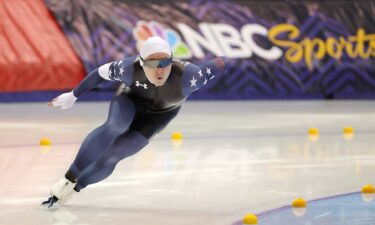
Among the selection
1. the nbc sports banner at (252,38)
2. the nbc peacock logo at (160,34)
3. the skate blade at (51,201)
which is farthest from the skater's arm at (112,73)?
the nbc peacock logo at (160,34)

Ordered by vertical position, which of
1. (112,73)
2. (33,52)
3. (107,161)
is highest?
(112,73)

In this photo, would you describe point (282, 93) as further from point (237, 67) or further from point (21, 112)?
point (21, 112)

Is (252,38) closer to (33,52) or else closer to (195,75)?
(33,52)

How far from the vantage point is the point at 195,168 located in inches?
295

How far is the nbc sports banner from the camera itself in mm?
15297

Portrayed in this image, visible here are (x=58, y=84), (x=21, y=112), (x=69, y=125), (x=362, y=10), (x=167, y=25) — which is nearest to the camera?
(x=69, y=125)

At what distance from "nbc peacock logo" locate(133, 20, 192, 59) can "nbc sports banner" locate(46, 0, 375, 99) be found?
2cm

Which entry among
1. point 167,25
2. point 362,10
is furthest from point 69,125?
point 362,10

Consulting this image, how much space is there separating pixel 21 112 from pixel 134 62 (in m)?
7.40

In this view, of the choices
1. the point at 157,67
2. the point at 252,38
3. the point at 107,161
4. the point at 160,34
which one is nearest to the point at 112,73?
the point at 157,67

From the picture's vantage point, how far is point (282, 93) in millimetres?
16062

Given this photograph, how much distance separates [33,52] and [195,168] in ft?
25.0

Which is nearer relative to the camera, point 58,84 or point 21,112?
point 21,112

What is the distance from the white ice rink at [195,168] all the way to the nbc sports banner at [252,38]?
2828mm
